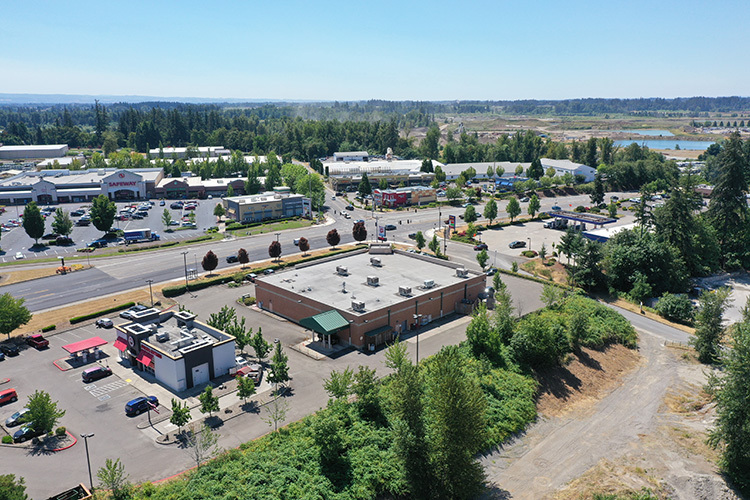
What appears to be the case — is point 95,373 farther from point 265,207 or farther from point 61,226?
point 265,207

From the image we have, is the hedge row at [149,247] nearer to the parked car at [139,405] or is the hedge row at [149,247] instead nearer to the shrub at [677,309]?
the parked car at [139,405]

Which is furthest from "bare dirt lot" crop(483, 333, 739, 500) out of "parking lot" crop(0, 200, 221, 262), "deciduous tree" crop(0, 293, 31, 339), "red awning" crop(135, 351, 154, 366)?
"parking lot" crop(0, 200, 221, 262)

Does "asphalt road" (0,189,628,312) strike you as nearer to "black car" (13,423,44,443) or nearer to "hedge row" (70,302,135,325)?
"hedge row" (70,302,135,325)

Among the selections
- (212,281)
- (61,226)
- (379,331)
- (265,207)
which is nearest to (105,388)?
(379,331)

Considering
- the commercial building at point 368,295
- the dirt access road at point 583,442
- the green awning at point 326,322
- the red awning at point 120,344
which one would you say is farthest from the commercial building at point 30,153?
the dirt access road at point 583,442

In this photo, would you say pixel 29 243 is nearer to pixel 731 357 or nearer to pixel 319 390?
pixel 319 390

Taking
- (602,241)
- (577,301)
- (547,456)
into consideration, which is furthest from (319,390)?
(602,241)
